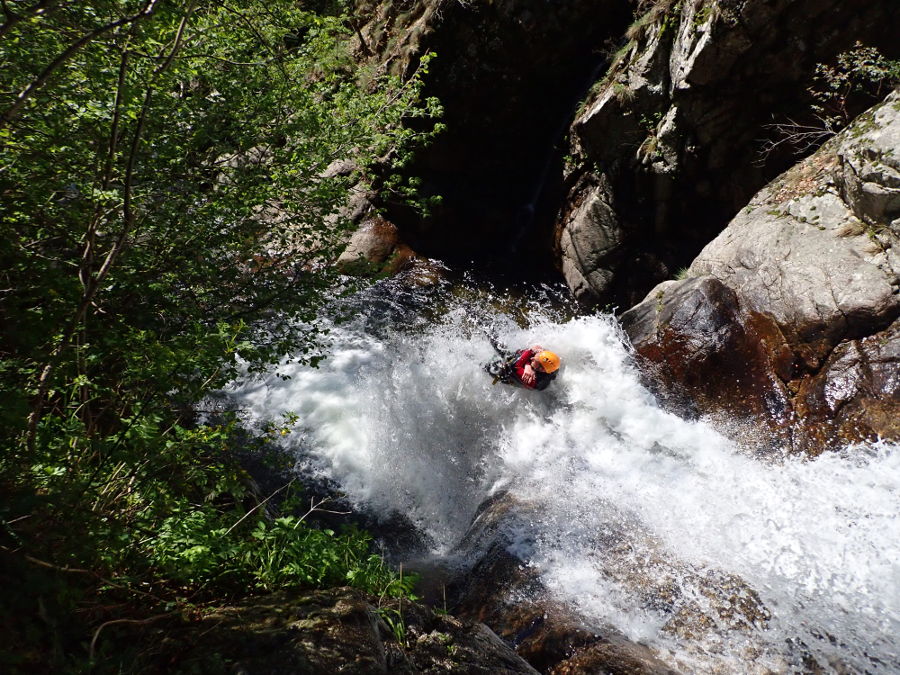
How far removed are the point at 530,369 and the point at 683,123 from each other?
5253mm

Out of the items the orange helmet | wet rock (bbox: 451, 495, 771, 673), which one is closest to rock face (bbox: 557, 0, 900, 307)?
the orange helmet

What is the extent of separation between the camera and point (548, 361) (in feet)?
27.4

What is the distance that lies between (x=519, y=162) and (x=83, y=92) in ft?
32.7

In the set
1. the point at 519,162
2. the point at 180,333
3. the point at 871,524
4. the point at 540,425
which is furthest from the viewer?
the point at 519,162

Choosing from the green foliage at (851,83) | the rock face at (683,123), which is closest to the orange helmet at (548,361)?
the rock face at (683,123)

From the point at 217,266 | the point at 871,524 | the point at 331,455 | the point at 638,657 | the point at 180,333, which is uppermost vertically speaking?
the point at 217,266

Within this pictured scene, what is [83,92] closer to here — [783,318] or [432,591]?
[432,591]

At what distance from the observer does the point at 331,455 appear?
22.9 feet

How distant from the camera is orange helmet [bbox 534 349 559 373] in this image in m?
8.33

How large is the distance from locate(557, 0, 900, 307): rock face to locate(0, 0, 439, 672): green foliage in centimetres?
687

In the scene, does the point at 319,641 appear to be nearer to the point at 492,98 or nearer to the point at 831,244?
the point at 831,244

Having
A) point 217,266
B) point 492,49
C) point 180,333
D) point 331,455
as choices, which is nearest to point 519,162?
point 492,49

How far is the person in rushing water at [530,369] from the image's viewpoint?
8328mm

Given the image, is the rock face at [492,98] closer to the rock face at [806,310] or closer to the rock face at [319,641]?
the rock face at [806,310]
